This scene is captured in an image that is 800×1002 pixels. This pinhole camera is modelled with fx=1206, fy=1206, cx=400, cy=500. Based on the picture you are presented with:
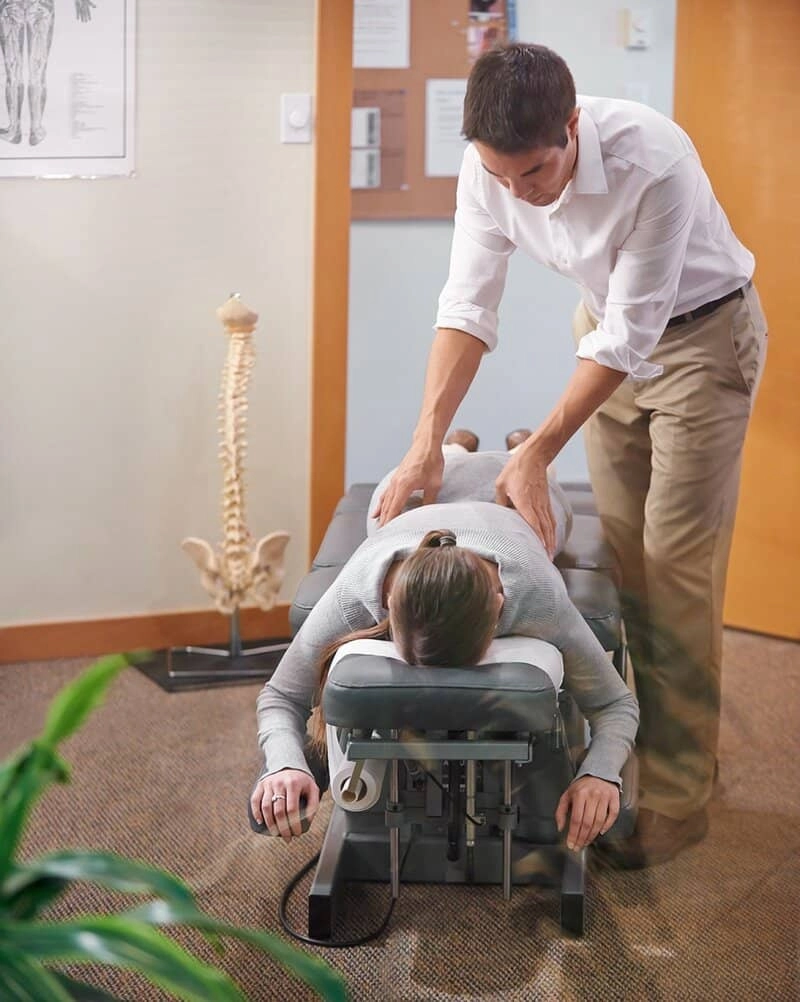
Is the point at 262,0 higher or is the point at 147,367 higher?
the point at 262,0

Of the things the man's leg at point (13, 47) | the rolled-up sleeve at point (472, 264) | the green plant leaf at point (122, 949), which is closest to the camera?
the green plant leaf at point (122, 949)

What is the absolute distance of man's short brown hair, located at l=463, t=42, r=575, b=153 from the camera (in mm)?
1186

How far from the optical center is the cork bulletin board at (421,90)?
4.45 ft

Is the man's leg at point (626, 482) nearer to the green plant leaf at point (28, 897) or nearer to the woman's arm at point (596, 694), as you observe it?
the woman's arm at point (596, 694)

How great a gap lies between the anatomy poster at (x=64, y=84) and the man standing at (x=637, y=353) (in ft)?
1.15

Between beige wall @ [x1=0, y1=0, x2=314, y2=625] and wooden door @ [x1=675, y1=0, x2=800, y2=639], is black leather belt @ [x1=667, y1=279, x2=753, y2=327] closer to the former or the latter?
wooden door @ [x1=675, y1=0, x2=800, y2=639]

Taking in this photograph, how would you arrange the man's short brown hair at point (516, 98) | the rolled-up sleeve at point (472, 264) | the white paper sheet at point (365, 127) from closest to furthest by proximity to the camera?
the man's short brown hair at point (516, 98) → the rolled-up sleeve at point (472, 264) → the white paper sheet at point (365, 127)

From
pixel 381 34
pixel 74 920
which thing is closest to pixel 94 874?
pixel 74 920

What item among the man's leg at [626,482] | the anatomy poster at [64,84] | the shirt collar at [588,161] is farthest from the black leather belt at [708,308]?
the anatomy poster at [64,84]

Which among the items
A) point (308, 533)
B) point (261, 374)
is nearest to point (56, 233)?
point (261, 374)

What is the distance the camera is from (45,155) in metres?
1.12

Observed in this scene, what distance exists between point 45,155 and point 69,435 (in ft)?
1.32

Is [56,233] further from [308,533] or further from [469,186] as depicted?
[308,533]

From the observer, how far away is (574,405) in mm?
1384
